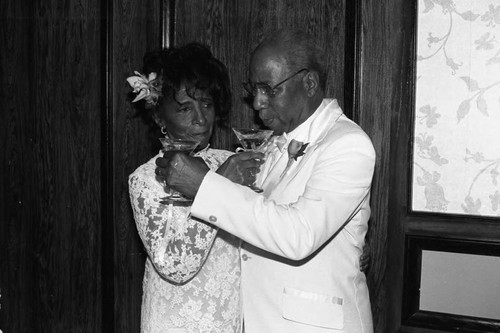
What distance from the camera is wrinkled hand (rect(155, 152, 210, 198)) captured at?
2.09 m

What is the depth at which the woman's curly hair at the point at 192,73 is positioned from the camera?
2633 millimetres

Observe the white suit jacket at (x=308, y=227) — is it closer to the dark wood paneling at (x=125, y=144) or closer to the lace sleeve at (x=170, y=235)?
the lace sleeve at (x=170, y=235)

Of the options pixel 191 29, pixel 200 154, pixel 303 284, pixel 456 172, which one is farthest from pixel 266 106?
pixel 191 29

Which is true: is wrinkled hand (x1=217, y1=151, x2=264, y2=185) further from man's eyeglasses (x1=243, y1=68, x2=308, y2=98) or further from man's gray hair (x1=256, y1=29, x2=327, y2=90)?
man's gray hair (x1=256, y1=29, x2=327, y2=90)

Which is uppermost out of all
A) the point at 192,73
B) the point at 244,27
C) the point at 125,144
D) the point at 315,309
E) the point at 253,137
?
the point at 244,27

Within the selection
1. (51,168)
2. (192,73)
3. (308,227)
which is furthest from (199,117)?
(51,168)

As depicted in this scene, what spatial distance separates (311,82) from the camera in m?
2.33

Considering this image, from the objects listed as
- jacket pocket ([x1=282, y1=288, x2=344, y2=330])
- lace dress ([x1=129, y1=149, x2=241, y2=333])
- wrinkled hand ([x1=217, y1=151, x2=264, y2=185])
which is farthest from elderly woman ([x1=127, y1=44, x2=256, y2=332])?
jacket pocket ([x1=282, y1=288, x2=344, y2=330])

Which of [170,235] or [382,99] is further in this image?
[382,99]

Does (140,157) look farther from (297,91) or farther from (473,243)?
(473,243)

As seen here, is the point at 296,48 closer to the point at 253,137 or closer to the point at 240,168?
the point at 253,137

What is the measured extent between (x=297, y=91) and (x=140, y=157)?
1467mm

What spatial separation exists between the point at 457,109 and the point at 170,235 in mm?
1371

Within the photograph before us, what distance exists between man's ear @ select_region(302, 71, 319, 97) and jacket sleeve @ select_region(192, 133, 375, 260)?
29 centimetres
